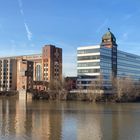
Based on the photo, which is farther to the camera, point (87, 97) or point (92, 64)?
point (92, 64)

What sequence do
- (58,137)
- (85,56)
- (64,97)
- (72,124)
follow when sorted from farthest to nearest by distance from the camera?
(85,56) < (64,97) < (72,124) < (58,137)

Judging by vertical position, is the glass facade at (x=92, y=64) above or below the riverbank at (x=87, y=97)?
above

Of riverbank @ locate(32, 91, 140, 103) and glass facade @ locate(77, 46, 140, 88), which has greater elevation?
glass facade @ locate(77, 46, 140, 88)

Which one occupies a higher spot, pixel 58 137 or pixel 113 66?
pixel 113 66

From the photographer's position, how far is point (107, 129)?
56.5 meters

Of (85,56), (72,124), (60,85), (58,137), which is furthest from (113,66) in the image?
(58,137)

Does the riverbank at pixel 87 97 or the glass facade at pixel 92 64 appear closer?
the riverbank at pixel 87 97

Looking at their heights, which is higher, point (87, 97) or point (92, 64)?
point (92, 64)

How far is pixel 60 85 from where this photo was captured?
178m

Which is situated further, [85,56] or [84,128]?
[85,56]

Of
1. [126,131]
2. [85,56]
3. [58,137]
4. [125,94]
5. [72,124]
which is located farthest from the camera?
[85,56]

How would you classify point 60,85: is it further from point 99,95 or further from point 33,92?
point 99,95

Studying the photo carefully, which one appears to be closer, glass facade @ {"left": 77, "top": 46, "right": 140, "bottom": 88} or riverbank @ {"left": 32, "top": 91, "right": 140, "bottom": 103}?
riverbank @ {"left": 32, "top": 91, "right": 140, "bottom": 103}

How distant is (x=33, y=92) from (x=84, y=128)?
438 feet
